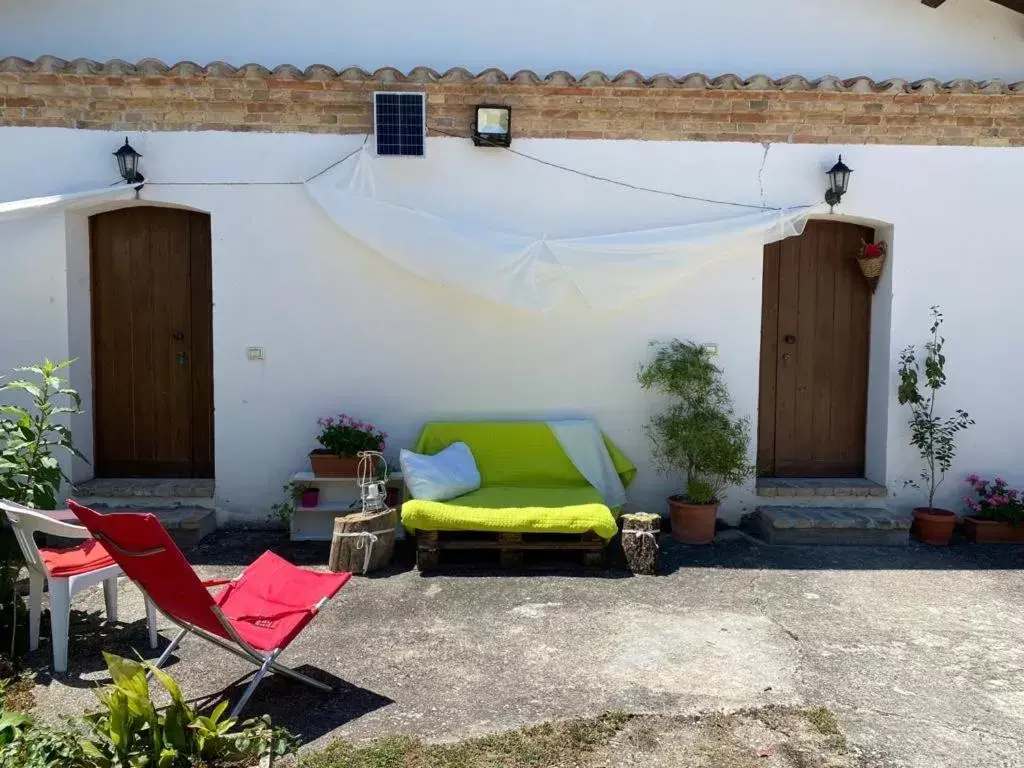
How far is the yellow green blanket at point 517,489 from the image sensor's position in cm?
488

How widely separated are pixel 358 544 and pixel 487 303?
2.05m

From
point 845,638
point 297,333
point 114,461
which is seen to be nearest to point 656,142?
point 297,333

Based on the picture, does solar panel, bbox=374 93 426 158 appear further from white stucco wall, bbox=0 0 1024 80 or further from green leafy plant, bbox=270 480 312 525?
green leafy plant, bbox=270 480 312 525

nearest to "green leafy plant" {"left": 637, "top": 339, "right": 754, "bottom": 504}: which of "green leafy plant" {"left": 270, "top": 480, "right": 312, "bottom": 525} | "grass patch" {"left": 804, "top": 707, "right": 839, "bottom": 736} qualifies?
"grass patch" {"left": 804, "top": 707, "right": 839, "bottom": 736}

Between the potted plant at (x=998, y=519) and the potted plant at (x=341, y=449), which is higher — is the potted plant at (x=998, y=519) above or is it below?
below

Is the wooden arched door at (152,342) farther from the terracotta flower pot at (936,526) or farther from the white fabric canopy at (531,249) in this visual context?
the terracotta flower pot at (936,526)

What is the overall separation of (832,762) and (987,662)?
55.3 inches

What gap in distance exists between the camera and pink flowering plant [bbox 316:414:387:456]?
5473 mm

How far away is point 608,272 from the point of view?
18.3 ft

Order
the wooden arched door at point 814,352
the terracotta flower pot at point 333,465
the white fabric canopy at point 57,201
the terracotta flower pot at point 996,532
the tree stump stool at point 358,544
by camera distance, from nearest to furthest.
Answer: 1. the tree stump stool at point 358,544
2. the white fabric canopy at point 57,201
3. the terracotta flower pot at point 333,465
4. the terracotta flower pot at point 996,532
5. the wooden arched door at point 814,352

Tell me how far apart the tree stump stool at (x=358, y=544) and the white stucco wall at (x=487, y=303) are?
113cm

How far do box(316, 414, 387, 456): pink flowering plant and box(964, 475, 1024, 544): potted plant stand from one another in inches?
176

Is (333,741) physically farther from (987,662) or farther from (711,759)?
(987,662)

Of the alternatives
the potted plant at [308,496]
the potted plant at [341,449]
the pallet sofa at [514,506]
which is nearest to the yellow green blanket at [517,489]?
the pallet sofa at [514,506]
